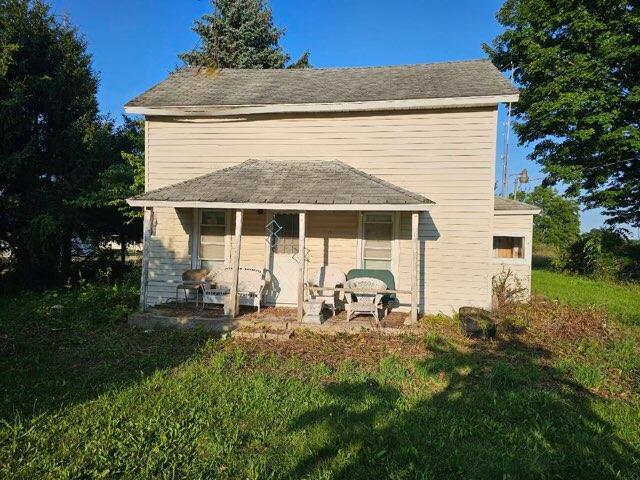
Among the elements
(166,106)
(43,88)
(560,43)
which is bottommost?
(166,106)

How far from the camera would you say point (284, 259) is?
31.6 ft

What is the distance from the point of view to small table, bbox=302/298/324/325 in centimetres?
794

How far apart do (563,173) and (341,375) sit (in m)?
17.6

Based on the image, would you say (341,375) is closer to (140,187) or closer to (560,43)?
(140,187)

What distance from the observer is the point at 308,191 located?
827 centimetres

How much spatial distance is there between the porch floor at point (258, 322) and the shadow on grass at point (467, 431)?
2.24m

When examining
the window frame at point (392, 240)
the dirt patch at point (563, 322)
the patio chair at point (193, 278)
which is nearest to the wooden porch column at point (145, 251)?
the patio chair at point (193, 278)

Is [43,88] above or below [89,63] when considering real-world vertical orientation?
below

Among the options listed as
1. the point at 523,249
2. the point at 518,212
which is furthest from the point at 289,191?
the point at 523,249

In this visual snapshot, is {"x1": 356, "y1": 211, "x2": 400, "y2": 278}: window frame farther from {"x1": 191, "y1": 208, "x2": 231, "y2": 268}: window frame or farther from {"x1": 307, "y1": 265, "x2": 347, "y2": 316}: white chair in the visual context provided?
{"x1": 191, "y1": 208, "x2": 231, "y2": 268}: window frame

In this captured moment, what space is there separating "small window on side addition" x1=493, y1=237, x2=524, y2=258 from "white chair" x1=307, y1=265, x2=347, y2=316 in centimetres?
564

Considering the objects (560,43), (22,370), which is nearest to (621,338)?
(22,370)

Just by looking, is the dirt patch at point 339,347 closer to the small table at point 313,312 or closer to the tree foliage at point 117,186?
the small table at point 313,312

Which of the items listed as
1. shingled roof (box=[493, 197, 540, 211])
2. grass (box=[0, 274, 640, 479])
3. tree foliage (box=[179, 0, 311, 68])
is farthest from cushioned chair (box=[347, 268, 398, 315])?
tree foliage (box=[179, 0, 311, 68])
